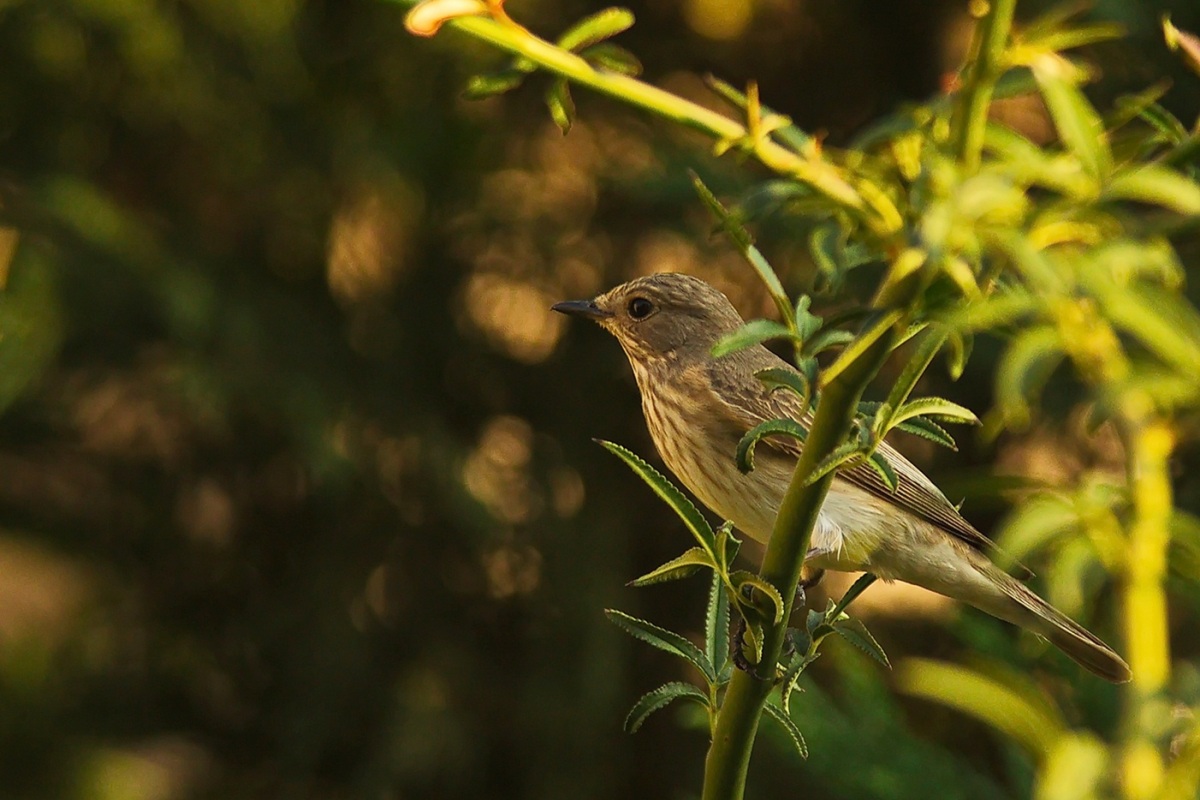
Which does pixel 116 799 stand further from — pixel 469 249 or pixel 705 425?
pixel 705 425

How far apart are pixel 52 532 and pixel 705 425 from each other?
Result: 2614 millimetres

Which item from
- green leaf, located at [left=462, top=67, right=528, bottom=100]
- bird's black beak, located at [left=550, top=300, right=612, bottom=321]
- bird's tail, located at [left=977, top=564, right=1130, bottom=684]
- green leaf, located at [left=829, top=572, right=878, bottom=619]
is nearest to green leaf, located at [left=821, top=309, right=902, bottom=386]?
green leaf, located at [left=462, top=67, right=528, bottom=100]

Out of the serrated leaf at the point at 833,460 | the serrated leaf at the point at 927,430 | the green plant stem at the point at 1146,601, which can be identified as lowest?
the serrated leaf at the point at 927,430

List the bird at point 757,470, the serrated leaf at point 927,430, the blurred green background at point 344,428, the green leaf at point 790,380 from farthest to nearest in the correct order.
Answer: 1. the blurred green background at point 344,428
2. the bird at point 757,470
3. the serrated leaf at point 927,430
4. the green leaf at point 790,380

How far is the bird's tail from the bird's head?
663 millimetres

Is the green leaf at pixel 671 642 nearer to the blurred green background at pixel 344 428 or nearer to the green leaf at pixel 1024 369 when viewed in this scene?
the green leaf at pixel 1024 369

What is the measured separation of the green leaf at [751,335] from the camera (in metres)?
0.77

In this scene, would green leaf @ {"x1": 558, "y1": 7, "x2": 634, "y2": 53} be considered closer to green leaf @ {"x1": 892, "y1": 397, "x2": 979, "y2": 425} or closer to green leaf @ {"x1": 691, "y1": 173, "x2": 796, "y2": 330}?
green leaf @ {"x1": 691, "y1": 173, "x2": 796, "y2": 330}

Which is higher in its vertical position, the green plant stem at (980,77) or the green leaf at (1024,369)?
the green plant stem at (980,77)

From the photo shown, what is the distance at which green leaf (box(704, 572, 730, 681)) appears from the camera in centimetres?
101

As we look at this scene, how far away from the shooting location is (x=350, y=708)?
434cm

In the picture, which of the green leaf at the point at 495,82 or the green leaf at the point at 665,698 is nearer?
the green leaf at the point at 495,82

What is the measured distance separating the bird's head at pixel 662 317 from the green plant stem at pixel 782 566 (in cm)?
182

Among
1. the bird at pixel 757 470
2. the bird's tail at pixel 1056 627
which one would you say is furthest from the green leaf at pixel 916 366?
the bird at pixel 757 470
